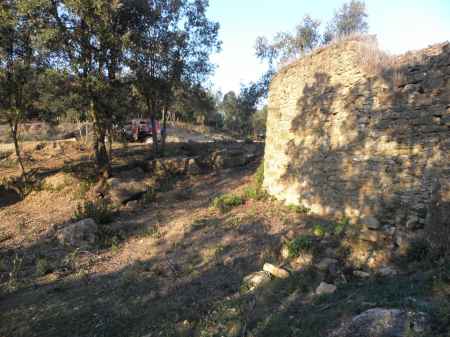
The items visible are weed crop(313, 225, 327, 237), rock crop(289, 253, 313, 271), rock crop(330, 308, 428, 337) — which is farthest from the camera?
weed crop(313, 225, 327, 237)

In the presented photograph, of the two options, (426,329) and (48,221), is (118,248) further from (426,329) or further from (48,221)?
(426,329)

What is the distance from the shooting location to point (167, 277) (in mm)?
6281

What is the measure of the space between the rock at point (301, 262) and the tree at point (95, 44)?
27.2 feet

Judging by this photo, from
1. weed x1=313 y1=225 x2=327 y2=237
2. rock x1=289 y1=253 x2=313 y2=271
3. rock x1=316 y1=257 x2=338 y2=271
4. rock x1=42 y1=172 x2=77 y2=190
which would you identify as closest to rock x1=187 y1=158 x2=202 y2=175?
rock x1=42 y1=172 x2=77 y2=190

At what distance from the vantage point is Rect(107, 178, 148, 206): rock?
449 inches

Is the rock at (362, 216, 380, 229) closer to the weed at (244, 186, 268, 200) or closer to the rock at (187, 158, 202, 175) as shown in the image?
the weed at (244, 186, 268, 200)

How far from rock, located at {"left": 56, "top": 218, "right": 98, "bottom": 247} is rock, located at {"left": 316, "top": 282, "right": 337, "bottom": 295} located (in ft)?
20.3

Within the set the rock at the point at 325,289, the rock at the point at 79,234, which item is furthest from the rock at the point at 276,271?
the rock at the point at 79,234

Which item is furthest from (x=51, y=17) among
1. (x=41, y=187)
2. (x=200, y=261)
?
(x=200, y=261)

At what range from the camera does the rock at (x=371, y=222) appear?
6.02 meters

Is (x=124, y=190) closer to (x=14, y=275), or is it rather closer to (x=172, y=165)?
(x=172, y=165)

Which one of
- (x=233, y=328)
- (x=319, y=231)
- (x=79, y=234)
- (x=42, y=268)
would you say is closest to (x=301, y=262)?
(x=319, y=231)

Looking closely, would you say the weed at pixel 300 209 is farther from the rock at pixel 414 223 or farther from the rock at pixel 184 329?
the rock at pixel 184 329

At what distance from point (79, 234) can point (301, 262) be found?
6.00 meters
